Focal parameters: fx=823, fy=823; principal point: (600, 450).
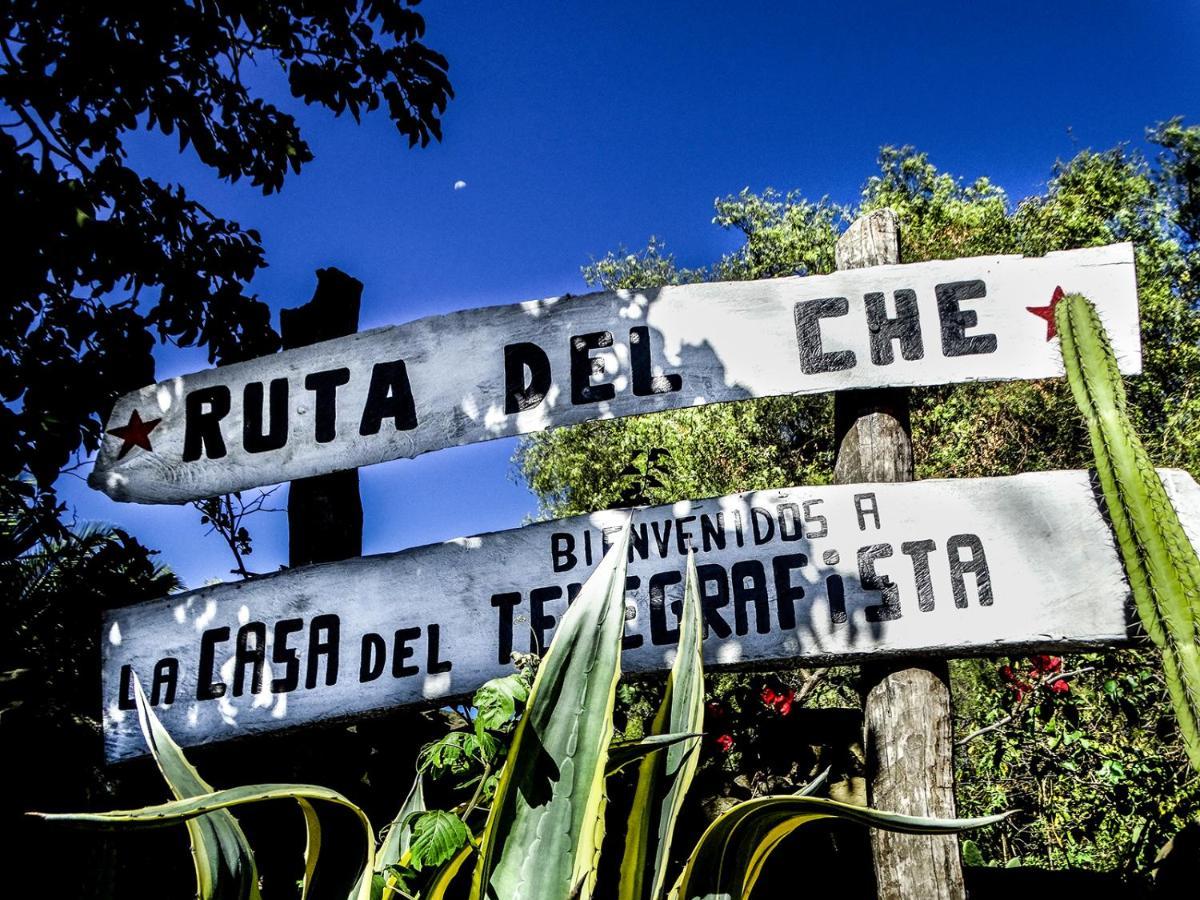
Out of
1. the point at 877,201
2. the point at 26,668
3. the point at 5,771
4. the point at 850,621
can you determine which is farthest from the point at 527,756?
the point at 877,201

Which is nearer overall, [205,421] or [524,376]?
[524,376]

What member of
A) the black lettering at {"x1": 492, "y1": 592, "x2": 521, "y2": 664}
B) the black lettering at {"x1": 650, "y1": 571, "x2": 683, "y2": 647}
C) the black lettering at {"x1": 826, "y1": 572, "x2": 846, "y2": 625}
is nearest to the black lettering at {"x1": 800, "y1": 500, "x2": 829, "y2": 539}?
the black lettering at {"x1": 826, "y1": 572, "x2": 846, "y2": 625}

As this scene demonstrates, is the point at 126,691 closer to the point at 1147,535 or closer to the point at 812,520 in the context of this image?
the point at 812,520

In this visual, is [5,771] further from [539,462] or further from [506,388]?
[539,462]

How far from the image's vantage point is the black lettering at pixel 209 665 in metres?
2.24

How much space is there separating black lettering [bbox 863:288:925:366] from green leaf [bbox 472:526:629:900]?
4.32ft

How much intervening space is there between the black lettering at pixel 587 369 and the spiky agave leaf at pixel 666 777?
1.00 m

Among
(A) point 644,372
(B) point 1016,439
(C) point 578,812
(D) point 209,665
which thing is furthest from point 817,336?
(B) point 1016,439

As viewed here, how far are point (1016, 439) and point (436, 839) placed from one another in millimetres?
10226

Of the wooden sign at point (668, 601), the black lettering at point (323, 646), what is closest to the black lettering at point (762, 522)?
the wooden sign at point (668, 601)

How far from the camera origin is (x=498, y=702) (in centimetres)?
167

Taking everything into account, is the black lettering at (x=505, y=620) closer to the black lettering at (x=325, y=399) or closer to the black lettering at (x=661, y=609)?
the black lettering at (x=661, y=609)

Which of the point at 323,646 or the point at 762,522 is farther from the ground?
the point at 762,522

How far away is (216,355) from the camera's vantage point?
11.7 feet
